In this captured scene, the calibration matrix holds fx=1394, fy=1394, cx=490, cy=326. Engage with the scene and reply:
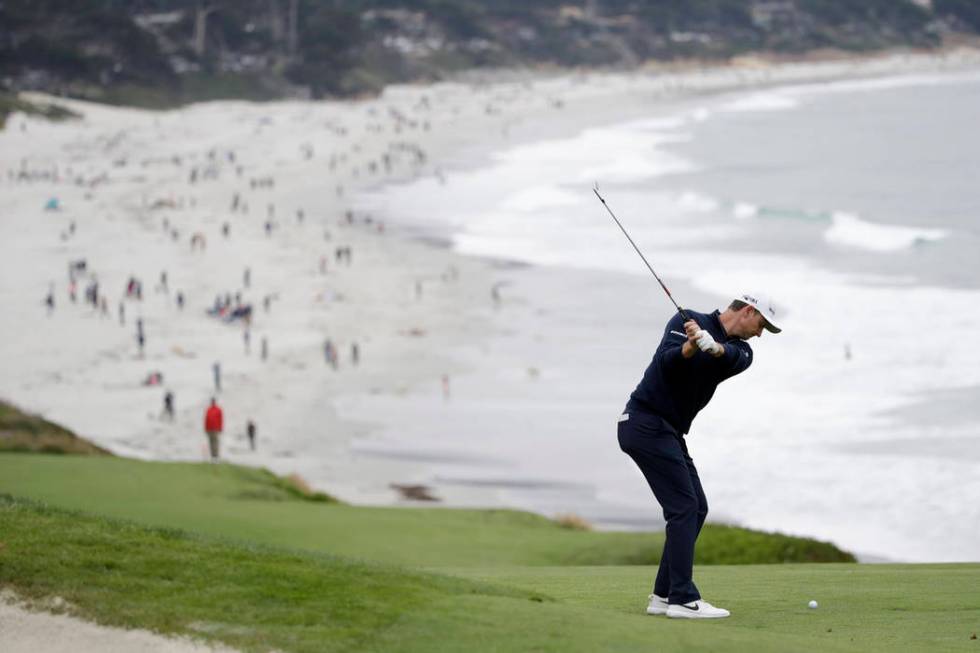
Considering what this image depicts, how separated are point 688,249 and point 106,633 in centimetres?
5390

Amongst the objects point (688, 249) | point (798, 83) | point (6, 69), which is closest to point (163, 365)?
point (688, 249)

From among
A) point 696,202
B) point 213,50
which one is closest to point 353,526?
point 696,202

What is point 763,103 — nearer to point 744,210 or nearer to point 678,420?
point 744,210

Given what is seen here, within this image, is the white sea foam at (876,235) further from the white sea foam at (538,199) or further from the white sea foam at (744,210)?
the white sea foam at (538,199)

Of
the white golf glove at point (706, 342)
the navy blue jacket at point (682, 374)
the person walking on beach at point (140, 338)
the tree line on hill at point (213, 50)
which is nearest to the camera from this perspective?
the white golf glove at point (706, 342)

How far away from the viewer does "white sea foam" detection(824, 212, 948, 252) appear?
5862 centimetres

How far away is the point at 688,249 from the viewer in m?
60.0

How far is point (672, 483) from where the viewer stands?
829cm

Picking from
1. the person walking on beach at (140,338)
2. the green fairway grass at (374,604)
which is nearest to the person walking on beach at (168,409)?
the person walking on beach at (140,338)

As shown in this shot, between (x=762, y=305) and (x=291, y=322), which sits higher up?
(x=291, y=322)

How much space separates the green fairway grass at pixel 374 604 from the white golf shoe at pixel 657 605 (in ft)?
0.54

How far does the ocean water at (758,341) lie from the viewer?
25.9 metres

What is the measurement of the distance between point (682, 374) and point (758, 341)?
106ft

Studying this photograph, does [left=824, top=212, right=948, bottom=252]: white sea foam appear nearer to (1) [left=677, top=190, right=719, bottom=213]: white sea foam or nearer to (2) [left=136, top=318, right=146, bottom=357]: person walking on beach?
(1) [left=677, top=190, right=719, bottom=213]: white sea foam
